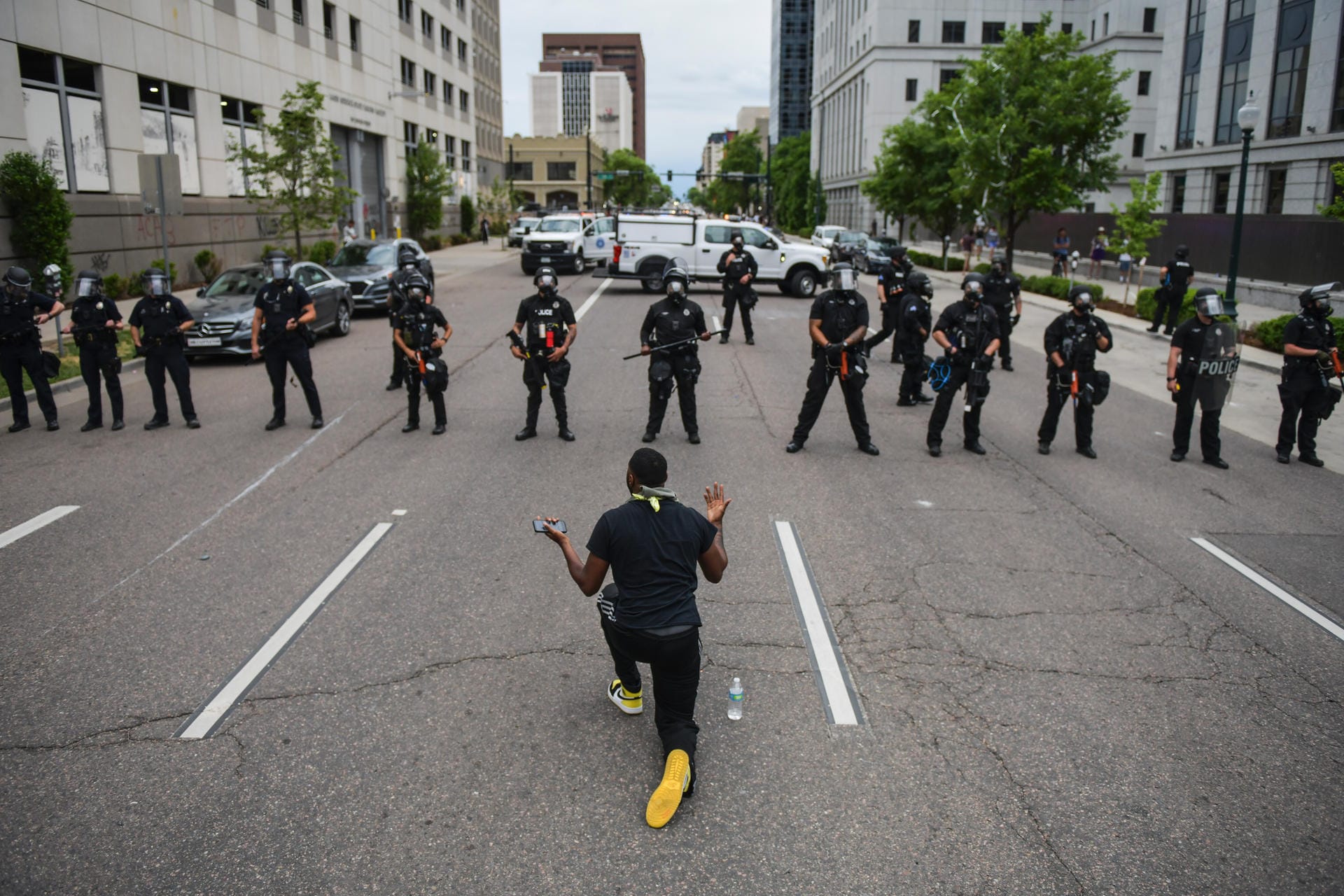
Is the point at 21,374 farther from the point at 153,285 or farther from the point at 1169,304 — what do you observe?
the point at 1169,304

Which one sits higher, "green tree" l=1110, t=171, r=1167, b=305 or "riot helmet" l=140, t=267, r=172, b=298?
"green tree" l=1110, t=171, r=1167, b=305

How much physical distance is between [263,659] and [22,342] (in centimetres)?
763

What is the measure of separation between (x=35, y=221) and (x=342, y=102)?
23.0 meters

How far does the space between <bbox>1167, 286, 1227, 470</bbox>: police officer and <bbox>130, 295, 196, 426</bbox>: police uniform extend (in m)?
10.9

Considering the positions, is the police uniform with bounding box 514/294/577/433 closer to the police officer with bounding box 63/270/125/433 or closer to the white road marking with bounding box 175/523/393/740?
the white road marking with bounding box 175/523/393/740

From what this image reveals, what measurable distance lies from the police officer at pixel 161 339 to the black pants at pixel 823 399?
7.04 meters

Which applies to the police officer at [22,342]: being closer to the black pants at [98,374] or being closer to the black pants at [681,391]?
the black pants at [98,374]

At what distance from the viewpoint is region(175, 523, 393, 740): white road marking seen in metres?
4.94

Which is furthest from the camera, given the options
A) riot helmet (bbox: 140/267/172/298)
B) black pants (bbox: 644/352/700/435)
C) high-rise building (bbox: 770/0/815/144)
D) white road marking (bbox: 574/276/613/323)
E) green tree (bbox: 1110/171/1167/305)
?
high-rise building (bbox: 770/0/815/144)

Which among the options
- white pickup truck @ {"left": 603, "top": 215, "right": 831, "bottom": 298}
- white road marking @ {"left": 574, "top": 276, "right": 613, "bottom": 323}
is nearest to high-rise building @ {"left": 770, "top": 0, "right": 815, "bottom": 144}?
white road marking @ {"left": 574, "top": 276, "right": 613, "bottom": 323}

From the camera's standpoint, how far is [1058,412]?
11023mm

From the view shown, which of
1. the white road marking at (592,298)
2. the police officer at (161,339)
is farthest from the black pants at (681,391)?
the white road marking at (592,298)

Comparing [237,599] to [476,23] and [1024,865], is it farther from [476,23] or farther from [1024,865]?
[476,23]

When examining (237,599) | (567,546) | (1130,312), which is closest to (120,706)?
(237,599)
